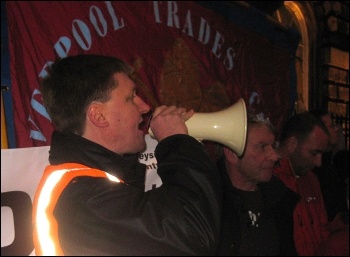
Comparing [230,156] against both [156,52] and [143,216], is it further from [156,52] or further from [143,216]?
[143,216]

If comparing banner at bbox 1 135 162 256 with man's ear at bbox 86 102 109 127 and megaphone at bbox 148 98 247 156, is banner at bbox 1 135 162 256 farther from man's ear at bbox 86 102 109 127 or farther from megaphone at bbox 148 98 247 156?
megaphone at bbox 148 98 247 156

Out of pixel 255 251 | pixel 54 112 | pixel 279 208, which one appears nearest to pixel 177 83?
pixel 279 208

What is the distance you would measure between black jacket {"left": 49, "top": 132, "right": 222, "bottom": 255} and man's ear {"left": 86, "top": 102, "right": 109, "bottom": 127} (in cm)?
22

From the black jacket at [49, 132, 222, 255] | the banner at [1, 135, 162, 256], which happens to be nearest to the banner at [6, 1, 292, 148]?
the banner at [1, 135, 162, 256]

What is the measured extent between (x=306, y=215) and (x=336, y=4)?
237 inches

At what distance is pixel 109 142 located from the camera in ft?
4.32

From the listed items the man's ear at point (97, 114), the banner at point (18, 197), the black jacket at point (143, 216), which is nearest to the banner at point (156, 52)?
the banner at point (18, 197)

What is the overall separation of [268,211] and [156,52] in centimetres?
113

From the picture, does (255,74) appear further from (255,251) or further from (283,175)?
(255,251)

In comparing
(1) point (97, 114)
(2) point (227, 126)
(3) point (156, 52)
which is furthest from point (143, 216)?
(3) point (156, 52)

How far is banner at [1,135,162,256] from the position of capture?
52.2 inches

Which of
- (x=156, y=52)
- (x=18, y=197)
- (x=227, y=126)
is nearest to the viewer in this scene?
(x=18, y=197)

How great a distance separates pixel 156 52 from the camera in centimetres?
276

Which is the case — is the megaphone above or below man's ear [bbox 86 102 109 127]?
below
